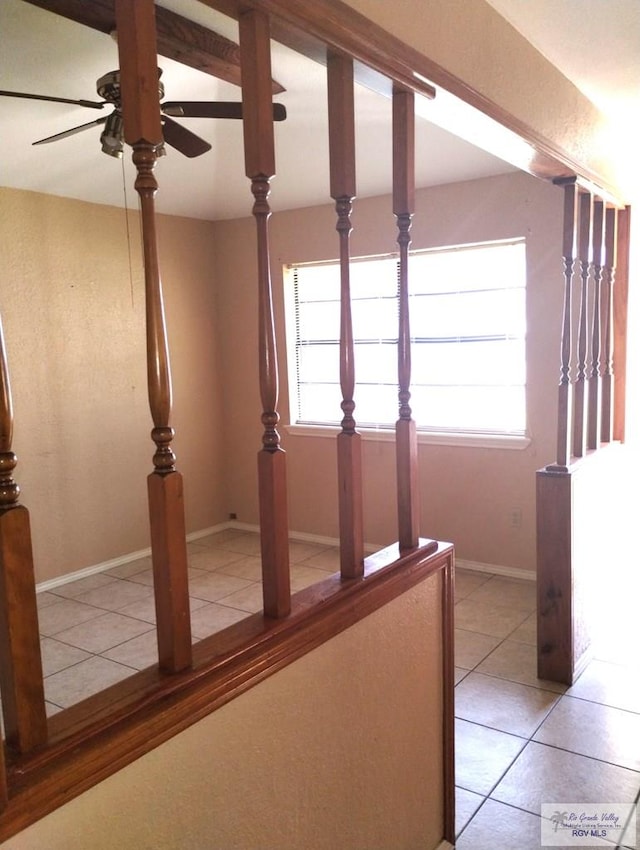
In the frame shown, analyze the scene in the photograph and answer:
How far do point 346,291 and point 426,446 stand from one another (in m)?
3.05

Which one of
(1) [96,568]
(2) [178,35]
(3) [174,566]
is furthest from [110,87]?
→ (1) [96,568]

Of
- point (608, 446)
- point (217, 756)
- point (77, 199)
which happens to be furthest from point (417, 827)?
point (77, 199)

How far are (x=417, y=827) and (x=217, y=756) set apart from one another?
0.96 meters

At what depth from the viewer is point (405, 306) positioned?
5.76ft

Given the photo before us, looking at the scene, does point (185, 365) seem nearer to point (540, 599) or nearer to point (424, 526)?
point (424, 526)

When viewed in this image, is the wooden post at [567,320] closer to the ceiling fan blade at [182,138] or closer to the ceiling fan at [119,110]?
the ceiling fan at [119,110]

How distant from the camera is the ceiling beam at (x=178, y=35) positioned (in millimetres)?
2188

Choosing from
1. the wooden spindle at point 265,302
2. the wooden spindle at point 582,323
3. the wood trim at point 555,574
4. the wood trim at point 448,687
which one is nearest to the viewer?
the wooden spindle at point 265,302

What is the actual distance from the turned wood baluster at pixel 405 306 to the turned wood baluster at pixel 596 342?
185cm

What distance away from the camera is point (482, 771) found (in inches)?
94.7

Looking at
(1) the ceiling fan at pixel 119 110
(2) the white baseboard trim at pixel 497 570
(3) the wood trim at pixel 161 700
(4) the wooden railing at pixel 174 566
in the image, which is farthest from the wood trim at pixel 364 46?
(2) the white baseboard trim at pixel 497 570

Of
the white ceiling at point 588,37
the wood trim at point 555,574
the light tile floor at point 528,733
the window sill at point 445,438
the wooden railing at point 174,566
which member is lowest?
the light tile floor at point 528,733

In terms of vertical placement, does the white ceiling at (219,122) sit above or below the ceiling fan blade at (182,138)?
above

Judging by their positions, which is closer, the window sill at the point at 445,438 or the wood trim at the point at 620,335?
the wood trim at the point at 620,335
